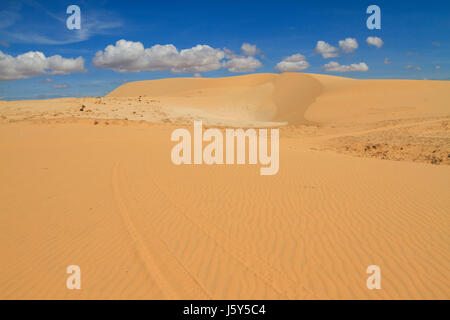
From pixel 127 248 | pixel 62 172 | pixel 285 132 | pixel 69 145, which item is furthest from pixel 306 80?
pixel 127 248

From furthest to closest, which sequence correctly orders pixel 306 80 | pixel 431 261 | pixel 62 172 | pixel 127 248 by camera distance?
pixel 306 80 → pixel 62 172 → pixel 127 248 → pixel 431 261

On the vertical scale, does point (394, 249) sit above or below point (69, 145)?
below

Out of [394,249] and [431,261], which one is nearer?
[431,261]

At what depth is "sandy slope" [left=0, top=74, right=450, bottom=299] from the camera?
156 inches

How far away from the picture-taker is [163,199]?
715 centimetres

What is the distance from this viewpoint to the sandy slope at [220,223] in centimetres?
396

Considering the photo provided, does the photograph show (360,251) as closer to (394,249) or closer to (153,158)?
(394,249)

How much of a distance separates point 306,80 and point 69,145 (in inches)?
1671

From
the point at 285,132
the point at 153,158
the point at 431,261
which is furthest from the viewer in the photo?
the point at 285,132

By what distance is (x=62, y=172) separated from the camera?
9.37 meters

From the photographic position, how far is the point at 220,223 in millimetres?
5840

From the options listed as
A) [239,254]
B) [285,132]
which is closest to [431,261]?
[239,254]
